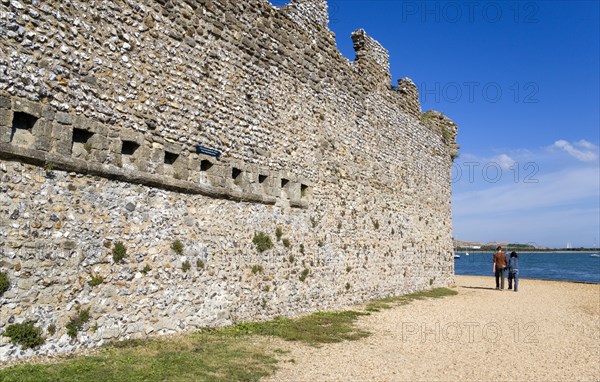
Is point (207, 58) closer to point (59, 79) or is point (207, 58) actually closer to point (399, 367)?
point (59, 79)

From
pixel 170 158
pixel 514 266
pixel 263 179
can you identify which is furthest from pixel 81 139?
pixel 514 266

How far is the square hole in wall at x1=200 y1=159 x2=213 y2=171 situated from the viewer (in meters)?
8.73

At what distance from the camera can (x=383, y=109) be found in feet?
51.1

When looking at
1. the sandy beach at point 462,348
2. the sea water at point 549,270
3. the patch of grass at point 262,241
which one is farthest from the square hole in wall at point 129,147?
the sea water at point 549,270

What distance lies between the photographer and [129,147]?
24.6ft

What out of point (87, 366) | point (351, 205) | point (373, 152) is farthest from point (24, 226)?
point (373, 152)

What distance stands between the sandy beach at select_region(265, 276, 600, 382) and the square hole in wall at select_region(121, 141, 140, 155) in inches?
155

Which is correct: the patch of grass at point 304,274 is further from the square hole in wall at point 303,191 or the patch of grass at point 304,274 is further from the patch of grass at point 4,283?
the patch of grass at point 4,283

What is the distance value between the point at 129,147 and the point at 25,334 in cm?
304

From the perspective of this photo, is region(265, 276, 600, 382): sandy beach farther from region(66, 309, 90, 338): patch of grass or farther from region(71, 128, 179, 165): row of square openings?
region(71, 128, 179, 165): row of square openings

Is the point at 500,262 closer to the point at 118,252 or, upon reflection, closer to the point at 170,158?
the point at 170,158

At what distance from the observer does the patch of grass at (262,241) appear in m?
9.64

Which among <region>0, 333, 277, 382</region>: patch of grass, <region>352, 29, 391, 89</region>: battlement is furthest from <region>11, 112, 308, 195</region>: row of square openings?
<region>352, 29, 391, 89</region>: battlement

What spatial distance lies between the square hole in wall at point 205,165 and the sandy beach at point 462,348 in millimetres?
3403
